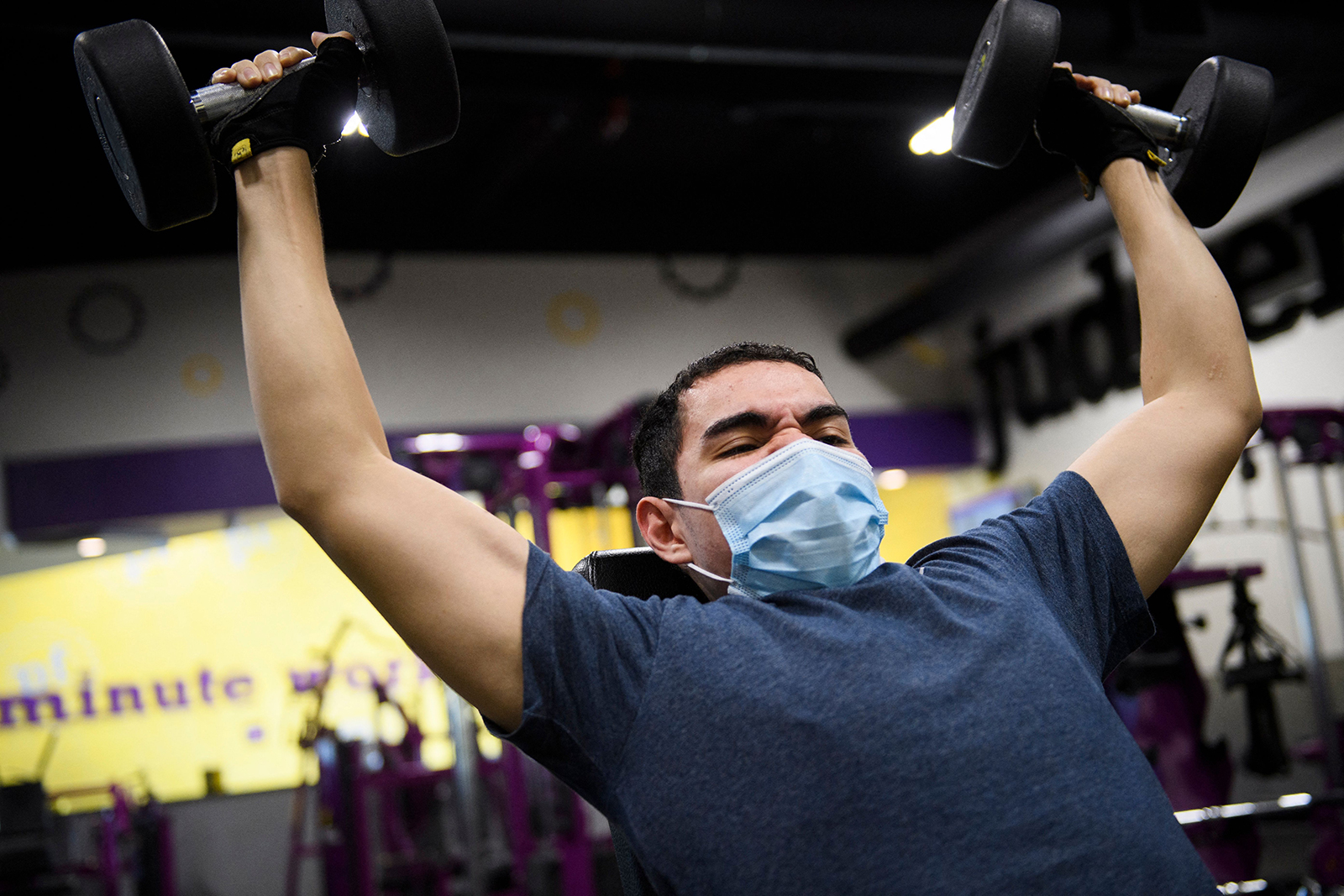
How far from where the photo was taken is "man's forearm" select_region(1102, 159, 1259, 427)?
1399 mm

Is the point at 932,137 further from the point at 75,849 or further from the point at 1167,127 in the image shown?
the point at 75,849

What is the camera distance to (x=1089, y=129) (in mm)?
1539

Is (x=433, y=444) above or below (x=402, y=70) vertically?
above

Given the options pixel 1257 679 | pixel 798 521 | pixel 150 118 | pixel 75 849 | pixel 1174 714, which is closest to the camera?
pixel 150 118

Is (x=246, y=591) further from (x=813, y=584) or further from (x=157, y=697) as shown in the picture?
(x=813, y=584)

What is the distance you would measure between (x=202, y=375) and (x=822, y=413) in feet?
20.2

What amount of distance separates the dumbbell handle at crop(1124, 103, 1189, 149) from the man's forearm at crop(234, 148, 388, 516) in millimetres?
1161

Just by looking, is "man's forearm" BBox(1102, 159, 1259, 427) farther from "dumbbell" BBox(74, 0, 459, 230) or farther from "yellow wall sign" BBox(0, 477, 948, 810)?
"yellow wall sign" BBox(0, 477, 948, 810)

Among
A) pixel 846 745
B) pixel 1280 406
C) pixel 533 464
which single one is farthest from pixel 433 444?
pixel 1280 406

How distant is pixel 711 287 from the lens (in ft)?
25.4

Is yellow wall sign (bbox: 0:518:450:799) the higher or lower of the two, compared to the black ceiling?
lower

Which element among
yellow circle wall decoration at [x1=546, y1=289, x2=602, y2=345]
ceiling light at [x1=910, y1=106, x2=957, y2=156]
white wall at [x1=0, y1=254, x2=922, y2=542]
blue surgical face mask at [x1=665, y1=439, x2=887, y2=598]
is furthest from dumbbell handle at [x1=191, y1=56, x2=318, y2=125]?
yellow circle wall decoration at [x1=546, y1=289, x2=602, y2=345]

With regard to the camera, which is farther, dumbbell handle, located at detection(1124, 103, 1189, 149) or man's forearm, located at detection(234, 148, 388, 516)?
dumbbell handle, located at detection(1124, 103, 1189, 149)

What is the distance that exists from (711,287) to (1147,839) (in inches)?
271
